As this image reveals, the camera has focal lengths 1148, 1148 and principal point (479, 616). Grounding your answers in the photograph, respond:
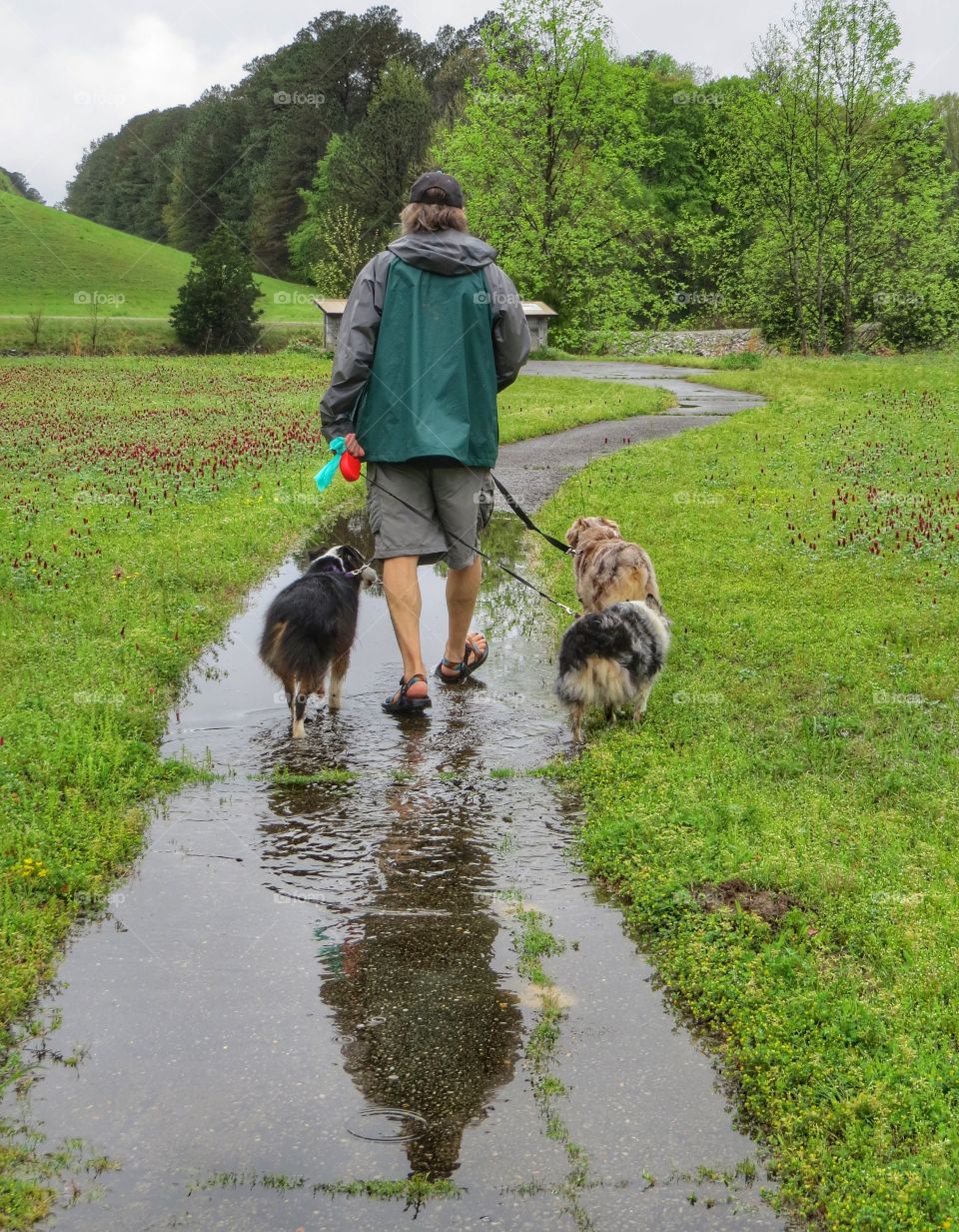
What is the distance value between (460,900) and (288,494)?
29.1 ft

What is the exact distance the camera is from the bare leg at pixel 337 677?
271 inches

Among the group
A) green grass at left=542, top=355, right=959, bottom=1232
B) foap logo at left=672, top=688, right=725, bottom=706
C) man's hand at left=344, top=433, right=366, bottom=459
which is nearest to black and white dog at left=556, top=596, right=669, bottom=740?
green grass at left=542, top=355, right=959, bottom=1232

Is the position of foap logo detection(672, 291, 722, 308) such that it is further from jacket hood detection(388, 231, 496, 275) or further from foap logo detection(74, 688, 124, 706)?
foap logo detection(74, 688, 124, 706)

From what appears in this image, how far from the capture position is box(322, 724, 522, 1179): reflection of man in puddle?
→ 3385 mm

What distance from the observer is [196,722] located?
6664 millimetres

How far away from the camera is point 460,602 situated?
7.06m

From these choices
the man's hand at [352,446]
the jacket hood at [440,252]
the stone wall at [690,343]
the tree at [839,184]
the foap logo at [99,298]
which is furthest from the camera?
the foap logo at [99,298]

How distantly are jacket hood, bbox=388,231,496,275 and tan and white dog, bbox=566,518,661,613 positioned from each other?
207cm

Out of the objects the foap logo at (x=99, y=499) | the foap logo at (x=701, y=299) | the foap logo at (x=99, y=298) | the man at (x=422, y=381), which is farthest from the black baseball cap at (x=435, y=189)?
the foap logo at (x=99, y=298)

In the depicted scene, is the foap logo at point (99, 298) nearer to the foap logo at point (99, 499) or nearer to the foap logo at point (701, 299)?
Answer: the foap logo at point (701, 299)

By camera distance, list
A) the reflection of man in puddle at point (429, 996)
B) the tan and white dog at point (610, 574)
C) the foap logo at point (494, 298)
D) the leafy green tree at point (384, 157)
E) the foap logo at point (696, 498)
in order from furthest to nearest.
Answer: the leafy green tree at point (384, 157) → the foap logo at point (696, 498) → the tan and white dog at point (610, 574) → the foap logo at point (494, 298) → the reflection of man in puddle at point (429, 996)

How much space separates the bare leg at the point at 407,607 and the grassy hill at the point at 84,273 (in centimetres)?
4798

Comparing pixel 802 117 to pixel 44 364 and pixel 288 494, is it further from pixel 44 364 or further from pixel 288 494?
pixel 288 494

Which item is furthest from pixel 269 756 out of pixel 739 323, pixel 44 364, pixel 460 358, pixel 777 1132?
pixel 739 323
